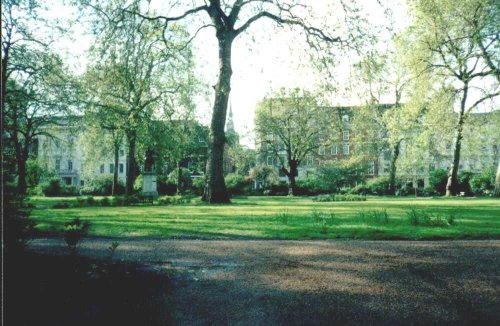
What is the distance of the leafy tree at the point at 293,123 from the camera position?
51.7 meters

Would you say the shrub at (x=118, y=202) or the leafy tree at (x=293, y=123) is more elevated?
the leafy tree at (x=293, y=123)

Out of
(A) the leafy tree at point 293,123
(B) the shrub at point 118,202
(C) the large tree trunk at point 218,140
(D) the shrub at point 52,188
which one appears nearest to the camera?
(C) the large tree trunk at point 218,140

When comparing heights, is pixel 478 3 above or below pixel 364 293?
above

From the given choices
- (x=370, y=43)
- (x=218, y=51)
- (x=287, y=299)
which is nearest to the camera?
(x=287, y=299)

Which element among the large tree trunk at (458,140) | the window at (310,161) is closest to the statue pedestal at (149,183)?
the large tree trunk at (458,140)

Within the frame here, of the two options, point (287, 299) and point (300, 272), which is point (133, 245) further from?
point (287, 299)

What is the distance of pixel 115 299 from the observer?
4.30 m

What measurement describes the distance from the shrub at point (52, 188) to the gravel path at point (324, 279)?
45.4 meters

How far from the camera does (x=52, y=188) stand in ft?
162

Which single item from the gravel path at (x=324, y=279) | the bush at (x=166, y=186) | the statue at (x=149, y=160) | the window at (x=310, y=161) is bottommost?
the gravel path at (x=324, y=279)

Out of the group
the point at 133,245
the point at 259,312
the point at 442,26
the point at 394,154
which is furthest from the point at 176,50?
the point at 394,154

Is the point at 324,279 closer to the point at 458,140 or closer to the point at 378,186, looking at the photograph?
the point at 458,140

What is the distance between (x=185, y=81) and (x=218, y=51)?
49.5ft

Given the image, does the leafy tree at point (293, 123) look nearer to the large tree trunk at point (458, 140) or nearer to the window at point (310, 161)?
the large tree trunk at point (458, 140)
